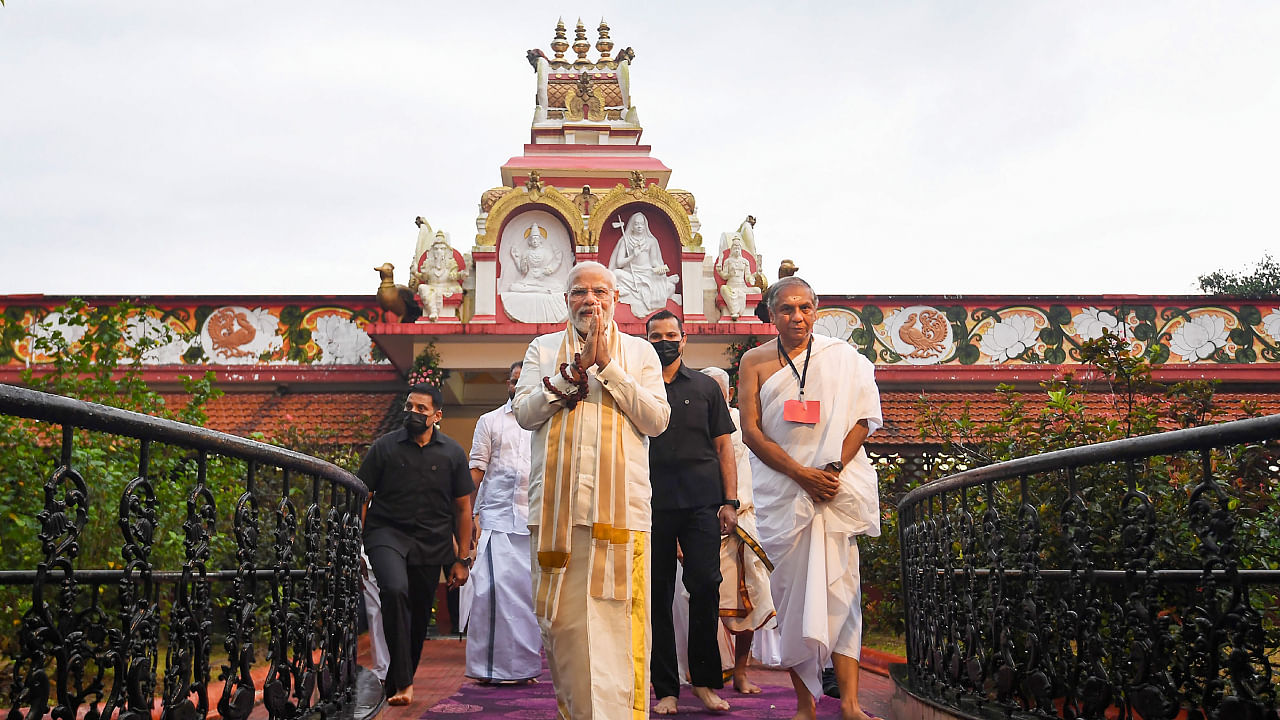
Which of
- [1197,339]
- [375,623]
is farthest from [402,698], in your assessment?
[1197,339]

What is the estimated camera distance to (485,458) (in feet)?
25.1

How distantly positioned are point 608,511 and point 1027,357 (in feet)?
38.1

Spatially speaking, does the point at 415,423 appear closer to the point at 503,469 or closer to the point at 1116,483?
the point at 503,469

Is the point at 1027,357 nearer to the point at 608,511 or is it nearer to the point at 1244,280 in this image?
the point at 608,511

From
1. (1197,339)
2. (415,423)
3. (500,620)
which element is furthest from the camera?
(1197,339)

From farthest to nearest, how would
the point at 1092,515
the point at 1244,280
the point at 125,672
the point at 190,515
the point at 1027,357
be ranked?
the point at 1244,280
the point at 1027,357
the point at 1092,515
the point at 190,515
the point at 125,672

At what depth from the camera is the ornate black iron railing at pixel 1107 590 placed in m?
3.08

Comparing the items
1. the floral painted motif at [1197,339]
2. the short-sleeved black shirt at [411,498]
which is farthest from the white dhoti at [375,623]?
the floral painted motif at [1197,339]

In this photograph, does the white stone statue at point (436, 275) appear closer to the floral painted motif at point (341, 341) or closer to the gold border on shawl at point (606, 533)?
the floral painted motif at point (341, 341)

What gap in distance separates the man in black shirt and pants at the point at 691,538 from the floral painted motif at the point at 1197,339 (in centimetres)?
1109

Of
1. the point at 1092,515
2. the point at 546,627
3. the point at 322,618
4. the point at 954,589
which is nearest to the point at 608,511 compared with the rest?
the point at 546,627

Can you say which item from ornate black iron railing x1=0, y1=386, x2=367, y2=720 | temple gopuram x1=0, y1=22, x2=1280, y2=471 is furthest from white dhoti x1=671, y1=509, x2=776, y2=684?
temple gopuram x1=0, y1=22, x2=1280, y2=471

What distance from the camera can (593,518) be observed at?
171 inches

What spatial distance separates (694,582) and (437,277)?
8.61 metres
